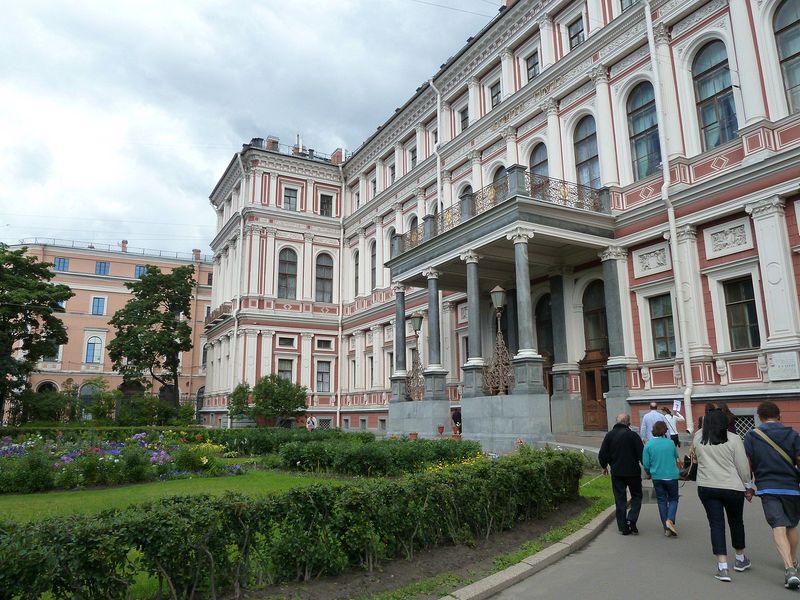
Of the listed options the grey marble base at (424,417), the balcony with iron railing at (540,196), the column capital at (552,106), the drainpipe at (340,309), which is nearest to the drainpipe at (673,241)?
the balcony with iron railing at (540,196)

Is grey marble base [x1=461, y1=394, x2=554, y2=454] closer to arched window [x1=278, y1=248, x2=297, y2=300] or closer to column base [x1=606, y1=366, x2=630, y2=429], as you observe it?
column base [x1=606, y1=366, x2=630, y2=429]

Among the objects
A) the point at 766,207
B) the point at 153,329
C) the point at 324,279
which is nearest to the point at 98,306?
the point at 153,329

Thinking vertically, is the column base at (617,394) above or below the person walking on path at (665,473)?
above

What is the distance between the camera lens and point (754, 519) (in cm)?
830

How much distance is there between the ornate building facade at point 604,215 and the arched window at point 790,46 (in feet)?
0.15

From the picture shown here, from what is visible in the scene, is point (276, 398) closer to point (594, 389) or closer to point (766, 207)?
point (594, 389)

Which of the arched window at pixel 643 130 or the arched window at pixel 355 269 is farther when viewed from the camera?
the arched window at pixel 355 269

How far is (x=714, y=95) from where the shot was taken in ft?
52.9

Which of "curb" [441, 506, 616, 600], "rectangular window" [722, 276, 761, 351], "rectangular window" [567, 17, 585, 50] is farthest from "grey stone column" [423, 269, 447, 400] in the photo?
"curb" [441, 506, 616, 600]

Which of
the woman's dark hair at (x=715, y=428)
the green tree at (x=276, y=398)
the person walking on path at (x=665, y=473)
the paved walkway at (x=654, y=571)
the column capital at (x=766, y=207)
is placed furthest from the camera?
the green tree at (x=276, y=398)

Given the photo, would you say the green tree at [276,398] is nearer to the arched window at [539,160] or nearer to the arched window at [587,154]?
the arched window at [539,160]

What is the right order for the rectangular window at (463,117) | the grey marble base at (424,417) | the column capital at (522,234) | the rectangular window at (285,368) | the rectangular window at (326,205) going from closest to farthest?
the column capital at (522,234), the grey marble base at (424,417), the rectangular window at (463,117), the rectangular window at (285,368), the rectangular window at (326,205)

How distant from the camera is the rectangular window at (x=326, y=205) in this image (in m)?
37.7

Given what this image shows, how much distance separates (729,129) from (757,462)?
12850 mm
